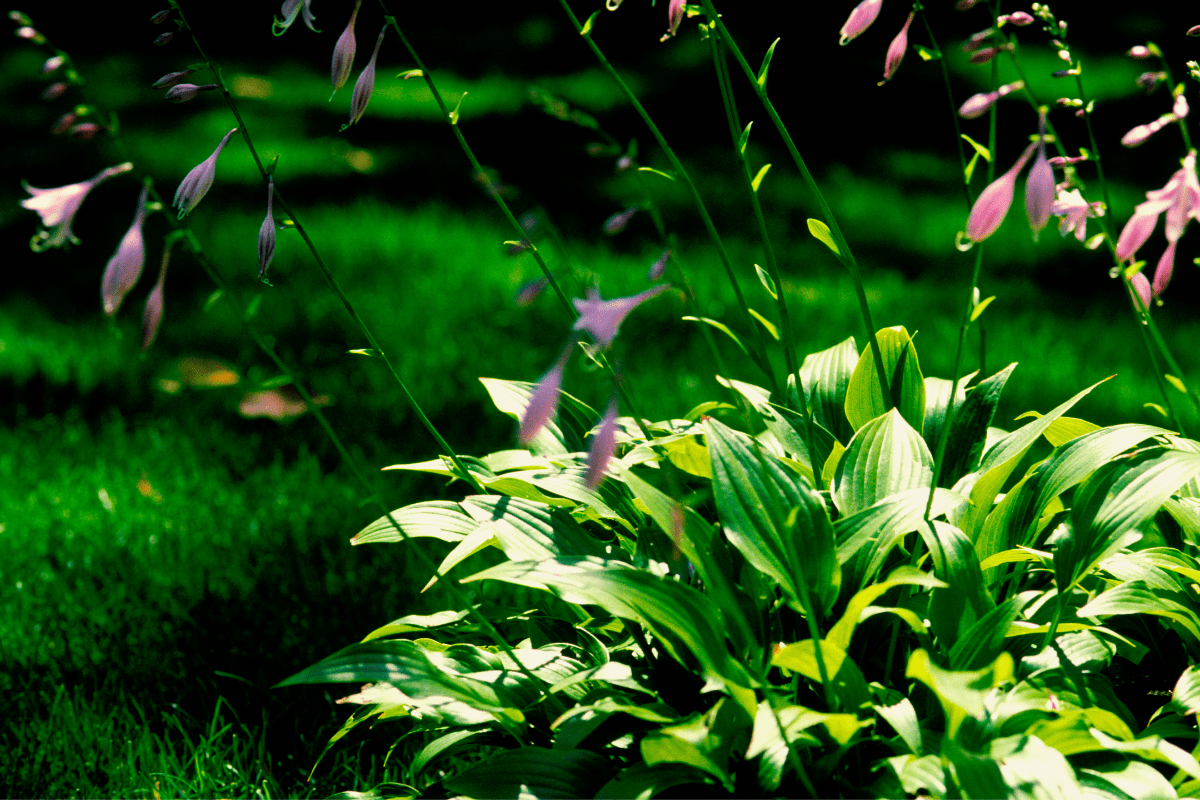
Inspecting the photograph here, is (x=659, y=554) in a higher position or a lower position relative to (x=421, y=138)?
higher

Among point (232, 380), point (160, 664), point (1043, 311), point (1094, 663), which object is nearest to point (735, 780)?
point (1094, 663)

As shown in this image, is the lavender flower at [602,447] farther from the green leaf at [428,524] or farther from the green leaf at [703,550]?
the green leaf at [428,524]

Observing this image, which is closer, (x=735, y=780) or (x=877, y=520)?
(x=735, y=780)

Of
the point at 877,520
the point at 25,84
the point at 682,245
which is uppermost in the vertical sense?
the point at 877,520

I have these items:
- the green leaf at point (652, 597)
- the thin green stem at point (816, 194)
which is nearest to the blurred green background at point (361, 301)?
the thin green stem at point (816, 194)

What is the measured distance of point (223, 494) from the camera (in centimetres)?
321

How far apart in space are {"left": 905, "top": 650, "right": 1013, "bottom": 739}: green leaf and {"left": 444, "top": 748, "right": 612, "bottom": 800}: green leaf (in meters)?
0.49

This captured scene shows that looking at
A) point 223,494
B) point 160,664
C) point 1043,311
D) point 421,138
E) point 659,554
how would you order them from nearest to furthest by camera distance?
point 659,554, point 160,664, point 223,494, point 1043,311, point 421,138

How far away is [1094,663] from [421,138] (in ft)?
18.9

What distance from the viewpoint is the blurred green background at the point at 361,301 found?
8.00 ft

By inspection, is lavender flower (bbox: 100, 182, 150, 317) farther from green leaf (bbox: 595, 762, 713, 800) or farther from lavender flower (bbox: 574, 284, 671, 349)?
green leaf (bbox: 595, 762, 713, 800)

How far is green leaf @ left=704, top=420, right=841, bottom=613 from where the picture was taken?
4.96ft

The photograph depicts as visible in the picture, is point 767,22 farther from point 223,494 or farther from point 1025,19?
point 1025,19

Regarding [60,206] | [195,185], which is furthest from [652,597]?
[60,206]
